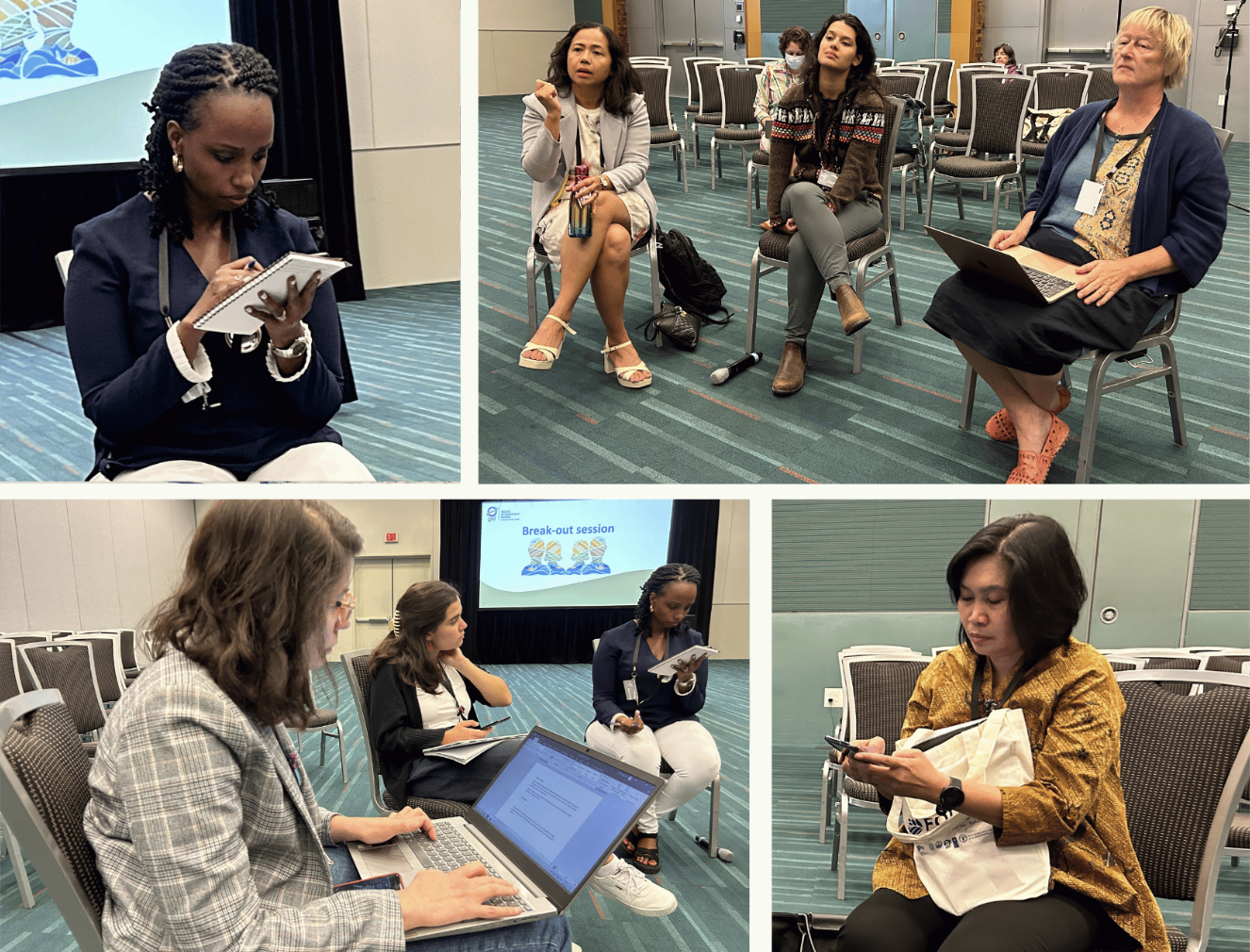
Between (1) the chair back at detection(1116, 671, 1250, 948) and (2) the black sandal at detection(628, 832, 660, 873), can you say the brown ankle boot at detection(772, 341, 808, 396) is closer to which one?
(2) the black sandal at detection(628, 832, 660, 873)

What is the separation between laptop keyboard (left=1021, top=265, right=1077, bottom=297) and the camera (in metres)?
2.48

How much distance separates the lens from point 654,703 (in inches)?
118

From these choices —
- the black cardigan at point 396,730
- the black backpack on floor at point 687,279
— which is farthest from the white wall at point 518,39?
the black cardigan at point 396,730

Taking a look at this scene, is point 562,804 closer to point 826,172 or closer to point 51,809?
point 51,809

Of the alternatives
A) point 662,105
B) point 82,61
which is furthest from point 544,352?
point 662,105

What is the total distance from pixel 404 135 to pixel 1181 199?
4.65 meters

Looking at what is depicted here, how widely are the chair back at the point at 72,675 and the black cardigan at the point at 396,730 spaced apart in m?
0.96

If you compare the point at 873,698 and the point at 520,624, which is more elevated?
the point at 873,698

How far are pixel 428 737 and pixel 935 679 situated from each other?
4.17 ft

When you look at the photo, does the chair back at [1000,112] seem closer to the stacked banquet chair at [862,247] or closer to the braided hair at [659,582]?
the stacked banquet chair at [862,247]

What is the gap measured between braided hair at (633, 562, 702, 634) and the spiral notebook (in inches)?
62.2

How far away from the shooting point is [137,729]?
1124 mm

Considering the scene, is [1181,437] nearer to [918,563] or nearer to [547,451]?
[918,563]

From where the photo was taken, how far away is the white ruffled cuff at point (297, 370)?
1.73 m
